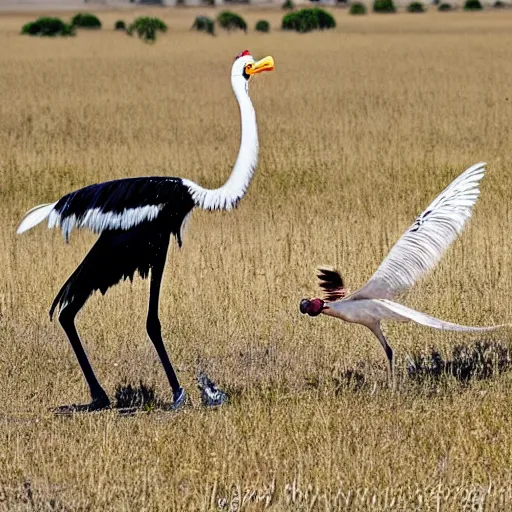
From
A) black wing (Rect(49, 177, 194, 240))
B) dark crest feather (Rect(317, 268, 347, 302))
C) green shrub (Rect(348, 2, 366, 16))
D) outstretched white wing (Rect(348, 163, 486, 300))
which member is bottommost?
green shrub (Rect(348, 2, 366, 16))

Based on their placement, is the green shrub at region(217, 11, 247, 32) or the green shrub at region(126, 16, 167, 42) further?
the green shrub at region(217, 11, 247, 32)

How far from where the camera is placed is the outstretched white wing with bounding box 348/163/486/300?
20.1ft

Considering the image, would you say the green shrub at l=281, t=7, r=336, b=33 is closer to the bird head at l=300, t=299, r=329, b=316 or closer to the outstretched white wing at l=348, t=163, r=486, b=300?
the outstretched white wing at l=348, t=163, r=486, b=300

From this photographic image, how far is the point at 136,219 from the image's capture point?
19.8 feet

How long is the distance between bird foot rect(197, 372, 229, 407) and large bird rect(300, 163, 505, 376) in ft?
2.17

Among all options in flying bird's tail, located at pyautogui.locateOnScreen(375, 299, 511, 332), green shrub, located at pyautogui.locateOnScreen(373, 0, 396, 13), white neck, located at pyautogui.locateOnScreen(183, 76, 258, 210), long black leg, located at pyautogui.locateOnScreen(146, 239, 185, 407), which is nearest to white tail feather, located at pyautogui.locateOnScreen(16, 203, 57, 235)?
long black leg, located at pyautogui.locateOnScreen(146, 239, 185, 407)

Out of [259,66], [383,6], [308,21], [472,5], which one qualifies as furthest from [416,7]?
[259,66]

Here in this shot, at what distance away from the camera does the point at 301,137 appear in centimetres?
1508

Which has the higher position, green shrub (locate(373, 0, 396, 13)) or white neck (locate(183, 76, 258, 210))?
white neck (locate(183, 76, 258, 210))

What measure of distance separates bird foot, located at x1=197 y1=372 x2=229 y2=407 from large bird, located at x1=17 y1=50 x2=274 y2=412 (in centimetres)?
4

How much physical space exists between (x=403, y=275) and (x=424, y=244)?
230 millimetres

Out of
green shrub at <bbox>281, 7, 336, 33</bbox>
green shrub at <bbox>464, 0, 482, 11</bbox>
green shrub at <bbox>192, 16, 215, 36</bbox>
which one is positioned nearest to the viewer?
green shrub at <bbox>192, 16, 215, 36</bbox>

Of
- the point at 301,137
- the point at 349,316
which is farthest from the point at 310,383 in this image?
the point at 301,137

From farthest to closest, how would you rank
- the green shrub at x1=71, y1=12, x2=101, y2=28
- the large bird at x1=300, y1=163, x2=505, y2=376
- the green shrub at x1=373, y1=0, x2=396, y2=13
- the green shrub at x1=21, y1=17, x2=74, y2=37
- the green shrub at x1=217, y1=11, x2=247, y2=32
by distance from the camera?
the green shrub at x1=373, y1=0, x2=396, y2=13
the green shrub at x1=71, y1=12, x2=101, y2=28
the green shrub at x1=217, y1=11, x2=247, y2=32
the green shrub at x1=21, y1=17, x2=74, y2=37
the large bird at x1=300, y1=163, x2=505, y2=376
